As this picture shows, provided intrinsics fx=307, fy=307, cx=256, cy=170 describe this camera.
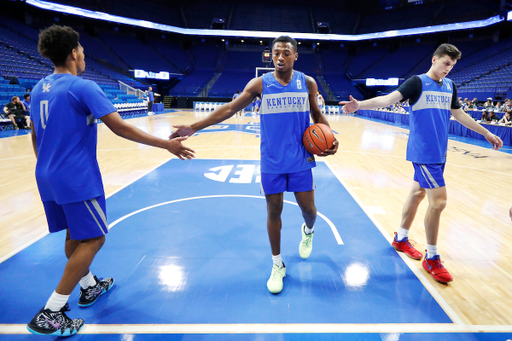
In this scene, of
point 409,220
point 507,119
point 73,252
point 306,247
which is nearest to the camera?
point 73,252

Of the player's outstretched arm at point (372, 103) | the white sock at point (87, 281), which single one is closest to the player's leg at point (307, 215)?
the player's outstretched arm at point (372, 103)

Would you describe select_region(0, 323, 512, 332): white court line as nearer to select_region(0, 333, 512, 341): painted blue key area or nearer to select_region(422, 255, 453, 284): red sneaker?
select_region(0, 333, 512, 341): painted blue key area

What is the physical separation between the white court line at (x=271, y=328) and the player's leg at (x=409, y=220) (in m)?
0.96

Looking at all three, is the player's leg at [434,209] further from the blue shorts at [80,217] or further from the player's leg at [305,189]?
the blue shorts at [80,217]

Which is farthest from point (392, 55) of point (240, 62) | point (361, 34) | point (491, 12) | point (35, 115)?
point (35, 115)

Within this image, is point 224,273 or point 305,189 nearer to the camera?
point 305,189

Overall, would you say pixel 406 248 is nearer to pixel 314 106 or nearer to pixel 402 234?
pixel 402 234

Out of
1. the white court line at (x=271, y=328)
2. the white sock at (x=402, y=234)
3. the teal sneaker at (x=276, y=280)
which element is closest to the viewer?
the white court line at (x=271, y=328)

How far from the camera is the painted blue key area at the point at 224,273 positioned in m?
2.12

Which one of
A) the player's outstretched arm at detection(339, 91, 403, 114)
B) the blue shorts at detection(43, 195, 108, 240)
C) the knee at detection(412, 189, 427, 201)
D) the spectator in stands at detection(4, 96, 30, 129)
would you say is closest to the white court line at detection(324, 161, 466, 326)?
the knee at detection(412, 189, 427, 201)

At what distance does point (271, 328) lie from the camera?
1969mm

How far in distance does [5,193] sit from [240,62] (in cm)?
3350

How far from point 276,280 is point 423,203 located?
10.4ft

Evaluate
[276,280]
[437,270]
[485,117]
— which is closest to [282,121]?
[276,280]
